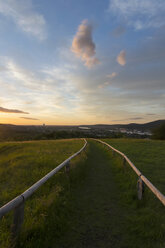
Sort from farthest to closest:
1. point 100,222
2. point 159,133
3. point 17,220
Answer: point 159,133, point 100,222, point 17,220

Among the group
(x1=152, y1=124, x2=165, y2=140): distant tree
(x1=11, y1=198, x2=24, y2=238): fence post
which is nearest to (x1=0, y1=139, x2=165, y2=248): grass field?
(x1=11, y1=198, x2=24, y2=238): fence post

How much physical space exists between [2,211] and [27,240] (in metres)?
1.24

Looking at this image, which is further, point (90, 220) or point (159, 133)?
point (159, 133)

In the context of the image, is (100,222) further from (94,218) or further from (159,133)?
(159,133)

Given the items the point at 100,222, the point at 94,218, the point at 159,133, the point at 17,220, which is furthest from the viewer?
the point at 159,133

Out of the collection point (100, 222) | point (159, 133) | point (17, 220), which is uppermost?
point (159, 133)

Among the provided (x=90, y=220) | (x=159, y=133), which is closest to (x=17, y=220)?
(x=90, y=220)

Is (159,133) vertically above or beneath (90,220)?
above

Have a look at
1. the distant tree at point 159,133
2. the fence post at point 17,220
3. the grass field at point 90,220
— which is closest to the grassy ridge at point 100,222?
the grass field at point 90,220

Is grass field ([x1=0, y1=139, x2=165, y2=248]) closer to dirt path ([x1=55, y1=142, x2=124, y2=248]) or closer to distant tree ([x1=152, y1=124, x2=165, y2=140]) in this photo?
dirt path ([x1=55, y1=142, x2=124, y2=248])

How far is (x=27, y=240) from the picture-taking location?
3607 millimetres

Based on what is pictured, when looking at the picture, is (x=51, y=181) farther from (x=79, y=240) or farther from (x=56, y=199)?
(x=79, y=240)

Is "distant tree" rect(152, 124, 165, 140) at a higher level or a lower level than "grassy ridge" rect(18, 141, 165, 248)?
higher

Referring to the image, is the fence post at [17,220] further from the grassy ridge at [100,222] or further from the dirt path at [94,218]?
the dirt path at [94,218]
